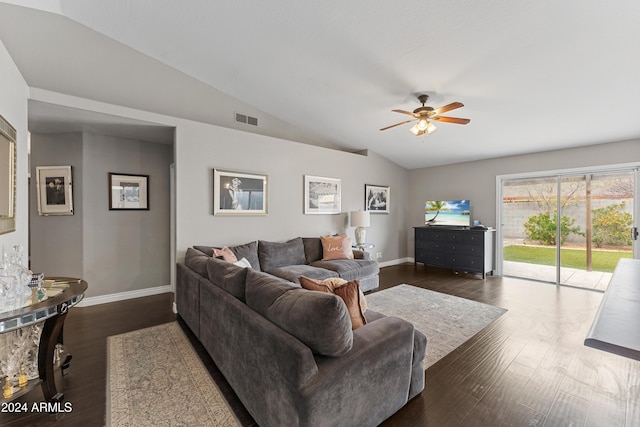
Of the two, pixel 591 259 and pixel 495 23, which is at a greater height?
pixel 495 23

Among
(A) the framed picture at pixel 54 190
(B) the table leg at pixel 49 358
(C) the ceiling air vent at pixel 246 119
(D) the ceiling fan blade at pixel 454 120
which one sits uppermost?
(C) the ceiling air vent at pixel 246 119

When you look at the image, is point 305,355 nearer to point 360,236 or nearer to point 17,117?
point 17,117

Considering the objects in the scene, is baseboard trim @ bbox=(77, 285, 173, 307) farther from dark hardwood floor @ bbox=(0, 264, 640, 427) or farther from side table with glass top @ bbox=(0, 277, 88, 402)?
side table with glass top @ bbox=(0, 277, 88, 402)

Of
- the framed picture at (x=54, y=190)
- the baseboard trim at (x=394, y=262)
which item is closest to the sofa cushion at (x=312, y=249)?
the baseboard trim at (x=394, y=262)

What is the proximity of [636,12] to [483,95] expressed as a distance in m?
1.44

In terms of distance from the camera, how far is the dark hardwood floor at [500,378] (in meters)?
1.81

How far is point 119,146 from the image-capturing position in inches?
165

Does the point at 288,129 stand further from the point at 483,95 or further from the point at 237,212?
the point at 483,95

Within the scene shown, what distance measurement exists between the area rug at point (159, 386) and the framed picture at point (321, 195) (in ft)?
9.90

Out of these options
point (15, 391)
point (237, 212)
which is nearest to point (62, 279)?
point (15, 391)

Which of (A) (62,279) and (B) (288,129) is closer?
(A) (62,279)

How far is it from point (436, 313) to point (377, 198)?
3264mm

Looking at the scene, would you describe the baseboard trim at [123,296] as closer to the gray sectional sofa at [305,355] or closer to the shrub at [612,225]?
the gray sectional sofa at [305,355]

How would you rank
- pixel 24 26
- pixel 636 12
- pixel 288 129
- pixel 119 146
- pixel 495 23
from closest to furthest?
pixel 636 12 < pixel 495 23 < pixel 24 26 < pixel 119 146 < pixel 288 129
